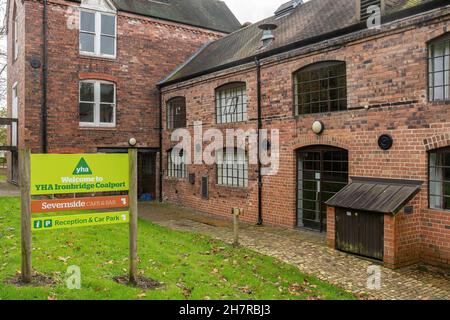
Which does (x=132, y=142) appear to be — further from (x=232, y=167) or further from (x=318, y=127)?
(x=318, y=127)

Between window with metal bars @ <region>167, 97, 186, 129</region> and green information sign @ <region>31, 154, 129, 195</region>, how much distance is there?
35.8 ft

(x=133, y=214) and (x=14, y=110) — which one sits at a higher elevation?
(x=14, y=110)

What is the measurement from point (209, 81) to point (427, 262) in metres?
9.99

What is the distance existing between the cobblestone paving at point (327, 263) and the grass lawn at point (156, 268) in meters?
0.52

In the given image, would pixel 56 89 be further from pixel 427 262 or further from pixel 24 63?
pixel 427 262

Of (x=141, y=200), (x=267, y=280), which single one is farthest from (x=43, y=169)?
(x=141, y=200)

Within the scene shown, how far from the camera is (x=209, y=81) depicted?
598 inches

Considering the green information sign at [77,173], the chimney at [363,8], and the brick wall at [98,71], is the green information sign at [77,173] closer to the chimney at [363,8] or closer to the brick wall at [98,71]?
the chimney at [363,8]

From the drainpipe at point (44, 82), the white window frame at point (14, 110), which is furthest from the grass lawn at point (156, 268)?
the white window frame at point (14, 110)

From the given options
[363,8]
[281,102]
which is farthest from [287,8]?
[363,8]

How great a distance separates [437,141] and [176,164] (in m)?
11.7

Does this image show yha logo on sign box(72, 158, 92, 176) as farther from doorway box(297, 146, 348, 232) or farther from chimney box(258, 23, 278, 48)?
chimney box(258, 23, 278, 48)

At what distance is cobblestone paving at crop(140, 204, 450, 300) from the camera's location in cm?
677

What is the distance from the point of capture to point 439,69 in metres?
8.44
